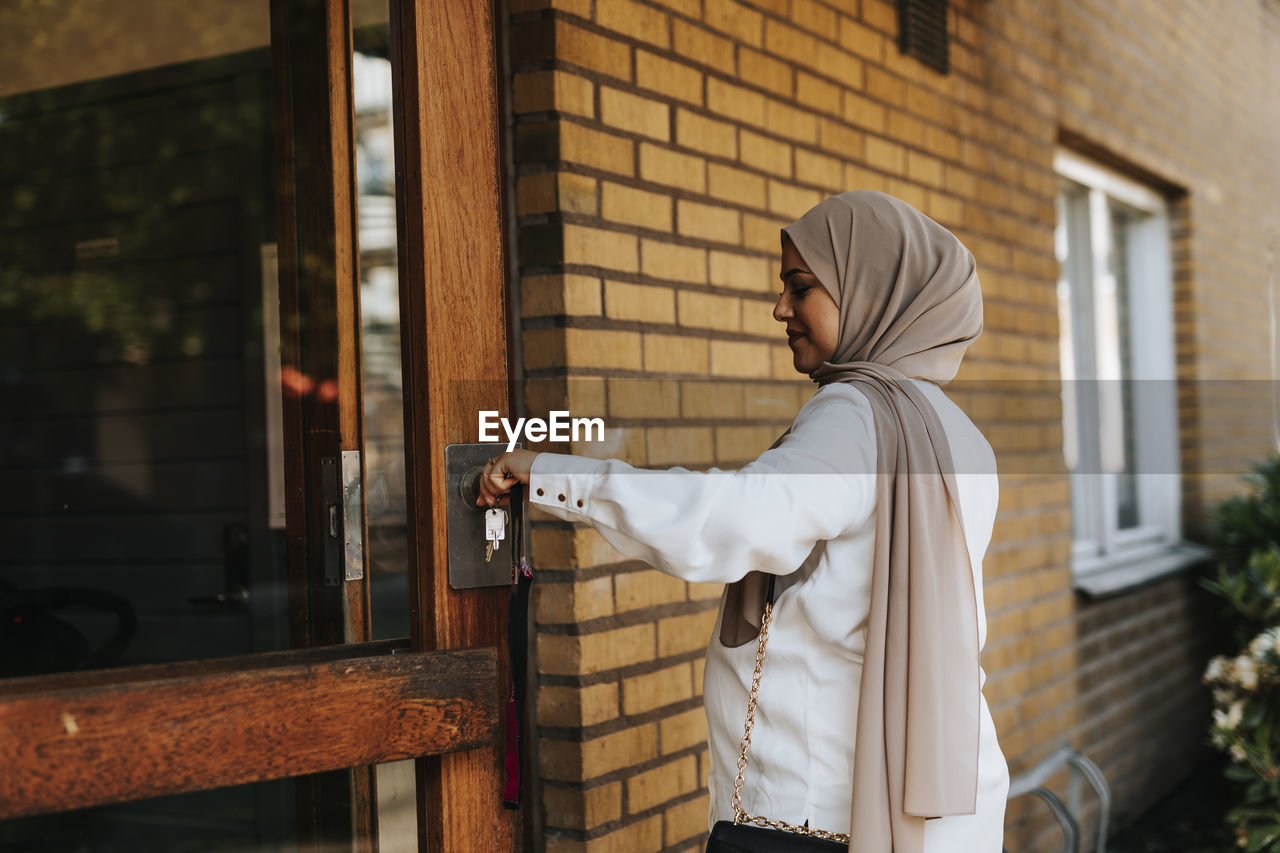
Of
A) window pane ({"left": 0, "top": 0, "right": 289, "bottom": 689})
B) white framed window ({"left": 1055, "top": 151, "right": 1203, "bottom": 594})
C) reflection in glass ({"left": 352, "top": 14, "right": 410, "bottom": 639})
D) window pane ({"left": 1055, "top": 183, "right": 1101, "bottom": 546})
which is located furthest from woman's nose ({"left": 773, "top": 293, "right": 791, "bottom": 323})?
window pane ({"left": 1055, "top": 183, "right": 1101, "bottom": 546})

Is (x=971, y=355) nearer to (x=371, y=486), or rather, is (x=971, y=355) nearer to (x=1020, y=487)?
(x=1020, y=487)

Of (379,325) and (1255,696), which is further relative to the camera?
(1255,696)

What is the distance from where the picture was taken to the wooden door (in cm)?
136

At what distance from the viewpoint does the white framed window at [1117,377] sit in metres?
4.91

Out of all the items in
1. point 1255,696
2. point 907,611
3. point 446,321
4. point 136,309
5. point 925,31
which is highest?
point 925,31

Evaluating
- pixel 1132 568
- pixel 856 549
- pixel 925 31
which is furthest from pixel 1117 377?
pixel 856 549

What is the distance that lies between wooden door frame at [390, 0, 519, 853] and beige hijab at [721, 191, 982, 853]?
431 mm

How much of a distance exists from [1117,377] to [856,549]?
445 cm

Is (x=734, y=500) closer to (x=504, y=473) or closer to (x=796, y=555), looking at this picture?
(x=796, y=555)

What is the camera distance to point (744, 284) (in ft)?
8.52

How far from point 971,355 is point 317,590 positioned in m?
2.44

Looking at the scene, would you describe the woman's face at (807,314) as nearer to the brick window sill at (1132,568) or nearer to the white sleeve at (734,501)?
the white sleeve at (734,501)

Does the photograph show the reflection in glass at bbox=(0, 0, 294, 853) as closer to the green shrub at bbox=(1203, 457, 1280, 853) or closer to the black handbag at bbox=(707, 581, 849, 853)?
the black handbag at bbox=(707, 581, 849, 853)

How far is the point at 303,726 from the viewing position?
1.42 metres
